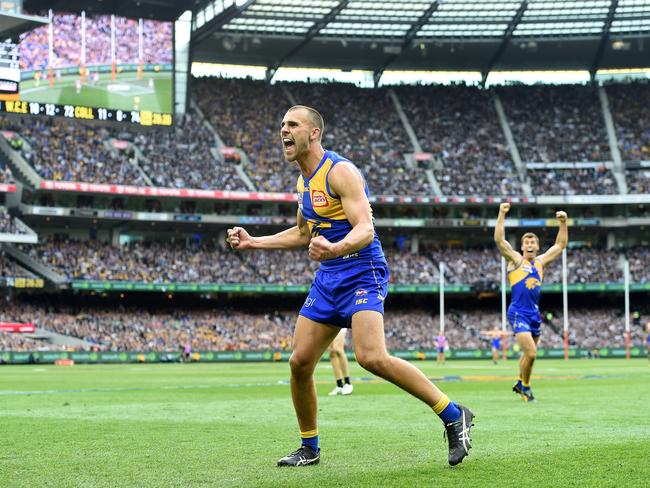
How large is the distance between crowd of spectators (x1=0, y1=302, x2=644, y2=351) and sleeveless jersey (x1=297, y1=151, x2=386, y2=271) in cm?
5345

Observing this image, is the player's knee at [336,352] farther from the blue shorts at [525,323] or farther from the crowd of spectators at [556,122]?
the crowd of spectators at [556,122]

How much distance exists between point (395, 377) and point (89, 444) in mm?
3805

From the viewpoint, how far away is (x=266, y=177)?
7756 centimetres

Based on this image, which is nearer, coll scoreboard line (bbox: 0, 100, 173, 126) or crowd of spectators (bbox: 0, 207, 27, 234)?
crowd of spectators (bbox: 0, 207, 27, 234)

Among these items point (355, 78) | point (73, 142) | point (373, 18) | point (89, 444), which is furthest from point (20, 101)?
point (89, 444)

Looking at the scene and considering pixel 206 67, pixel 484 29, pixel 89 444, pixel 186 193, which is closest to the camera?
pixel 89 444

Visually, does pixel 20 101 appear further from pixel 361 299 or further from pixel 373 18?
pixel 361 299

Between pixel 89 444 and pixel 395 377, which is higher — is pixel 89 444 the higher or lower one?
the lower one

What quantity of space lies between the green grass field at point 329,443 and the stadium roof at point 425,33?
54.9 metres

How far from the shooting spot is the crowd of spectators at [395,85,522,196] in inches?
3187

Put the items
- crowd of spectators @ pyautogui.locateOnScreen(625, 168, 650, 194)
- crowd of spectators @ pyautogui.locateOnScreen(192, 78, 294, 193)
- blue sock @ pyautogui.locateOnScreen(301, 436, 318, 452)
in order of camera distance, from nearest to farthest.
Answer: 1. blue sock @ pyautogui.locateOnScreen(301, 436, 318, 452)
2. crowd of spectators @ pyautogui.locateOnScreen(192, 78, 294, 193)
3. crowd of spectators @ pyautogui.locateOnScreen(625, 168, 650, 194)

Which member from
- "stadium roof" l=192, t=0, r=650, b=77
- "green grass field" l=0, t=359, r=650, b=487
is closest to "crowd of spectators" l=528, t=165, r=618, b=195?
"stadium roof" l=192, t=0, r=650, b=77

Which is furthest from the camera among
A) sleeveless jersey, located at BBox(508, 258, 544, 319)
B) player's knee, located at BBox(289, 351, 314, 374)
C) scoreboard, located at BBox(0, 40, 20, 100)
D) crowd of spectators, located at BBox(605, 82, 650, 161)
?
crowd of spectators, located at BBox(605, 82, 650, 161)

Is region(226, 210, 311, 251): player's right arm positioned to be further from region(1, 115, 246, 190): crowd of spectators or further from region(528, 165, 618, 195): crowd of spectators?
region(528, 165, 618, 195): crowd of spectators
